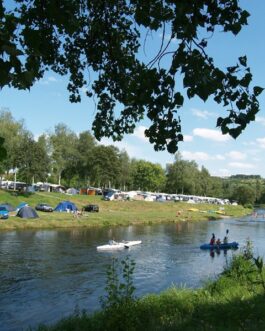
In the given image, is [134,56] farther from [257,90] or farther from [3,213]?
[3,213]

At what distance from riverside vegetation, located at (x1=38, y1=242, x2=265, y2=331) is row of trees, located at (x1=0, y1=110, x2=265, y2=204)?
10.4 meters

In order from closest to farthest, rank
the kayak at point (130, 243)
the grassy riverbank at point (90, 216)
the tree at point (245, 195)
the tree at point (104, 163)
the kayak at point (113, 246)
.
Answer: the kayak at point (113, 246)
the kayak at point (130, 243)
the grassy riverbank at point (90, 216)
the tree at point (104, 163)
the tree at point (245, 195)

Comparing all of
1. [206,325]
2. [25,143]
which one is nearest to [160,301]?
[206,325]

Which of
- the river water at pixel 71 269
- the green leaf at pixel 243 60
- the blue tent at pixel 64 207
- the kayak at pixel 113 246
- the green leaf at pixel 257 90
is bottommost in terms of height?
the river water at pixel 71 269

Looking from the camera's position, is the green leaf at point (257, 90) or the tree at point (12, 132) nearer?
the green leaf at point (257, 90)

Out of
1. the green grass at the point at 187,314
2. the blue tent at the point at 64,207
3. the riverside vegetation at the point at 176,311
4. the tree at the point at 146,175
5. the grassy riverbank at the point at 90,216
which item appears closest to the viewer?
the green grass at the point at 187,314

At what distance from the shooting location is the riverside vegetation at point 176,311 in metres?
10.2

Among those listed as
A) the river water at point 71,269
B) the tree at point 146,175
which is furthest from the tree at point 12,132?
the tree at point 146,175

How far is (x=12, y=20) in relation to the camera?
3758 mm

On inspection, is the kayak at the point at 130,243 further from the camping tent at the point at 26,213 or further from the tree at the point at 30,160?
the tree at the point at 30,160

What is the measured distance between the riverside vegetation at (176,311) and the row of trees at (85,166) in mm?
10359

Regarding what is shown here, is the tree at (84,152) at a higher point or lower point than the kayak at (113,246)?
higher

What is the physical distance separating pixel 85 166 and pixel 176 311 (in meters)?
86.5

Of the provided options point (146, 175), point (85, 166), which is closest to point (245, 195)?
point (146, 175)
